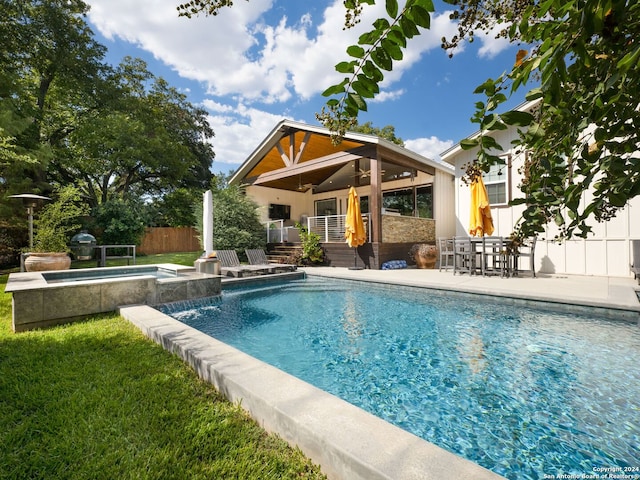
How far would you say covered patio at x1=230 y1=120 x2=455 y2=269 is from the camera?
11.4m

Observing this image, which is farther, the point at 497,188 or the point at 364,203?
the point at 364,203

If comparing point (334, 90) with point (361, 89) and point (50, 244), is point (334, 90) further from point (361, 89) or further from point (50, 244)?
point (50, 244)

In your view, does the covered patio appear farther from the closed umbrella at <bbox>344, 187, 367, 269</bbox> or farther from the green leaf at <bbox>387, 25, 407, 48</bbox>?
the green leaf at <bbox>387, 25, 407, 48</bbox>

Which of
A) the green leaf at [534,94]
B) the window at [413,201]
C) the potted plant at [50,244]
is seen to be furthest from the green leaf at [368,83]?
the window at [413,201]

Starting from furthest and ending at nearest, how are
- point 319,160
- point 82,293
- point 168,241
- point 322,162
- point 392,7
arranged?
point 168,241 → point 319,160 → point 322,162 → point 82,293 → point 392,7

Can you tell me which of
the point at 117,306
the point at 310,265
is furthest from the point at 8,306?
the point at 310,265

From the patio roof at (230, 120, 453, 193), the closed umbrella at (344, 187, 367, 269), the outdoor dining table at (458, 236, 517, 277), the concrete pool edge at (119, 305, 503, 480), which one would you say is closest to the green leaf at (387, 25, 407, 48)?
the concrete pool edge at (119, 305, 503, 480)

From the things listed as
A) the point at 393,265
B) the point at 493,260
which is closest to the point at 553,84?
the point at 493,260

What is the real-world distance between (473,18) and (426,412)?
2972 mm

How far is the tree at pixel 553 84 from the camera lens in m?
0.69

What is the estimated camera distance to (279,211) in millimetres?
17266

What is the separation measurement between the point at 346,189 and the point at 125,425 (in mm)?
15391

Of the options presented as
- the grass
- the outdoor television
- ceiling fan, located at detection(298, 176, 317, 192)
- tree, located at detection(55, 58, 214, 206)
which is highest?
tree, located at detection(55, 58, 214, 206)

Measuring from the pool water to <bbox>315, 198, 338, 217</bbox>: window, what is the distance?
36.3 ft
